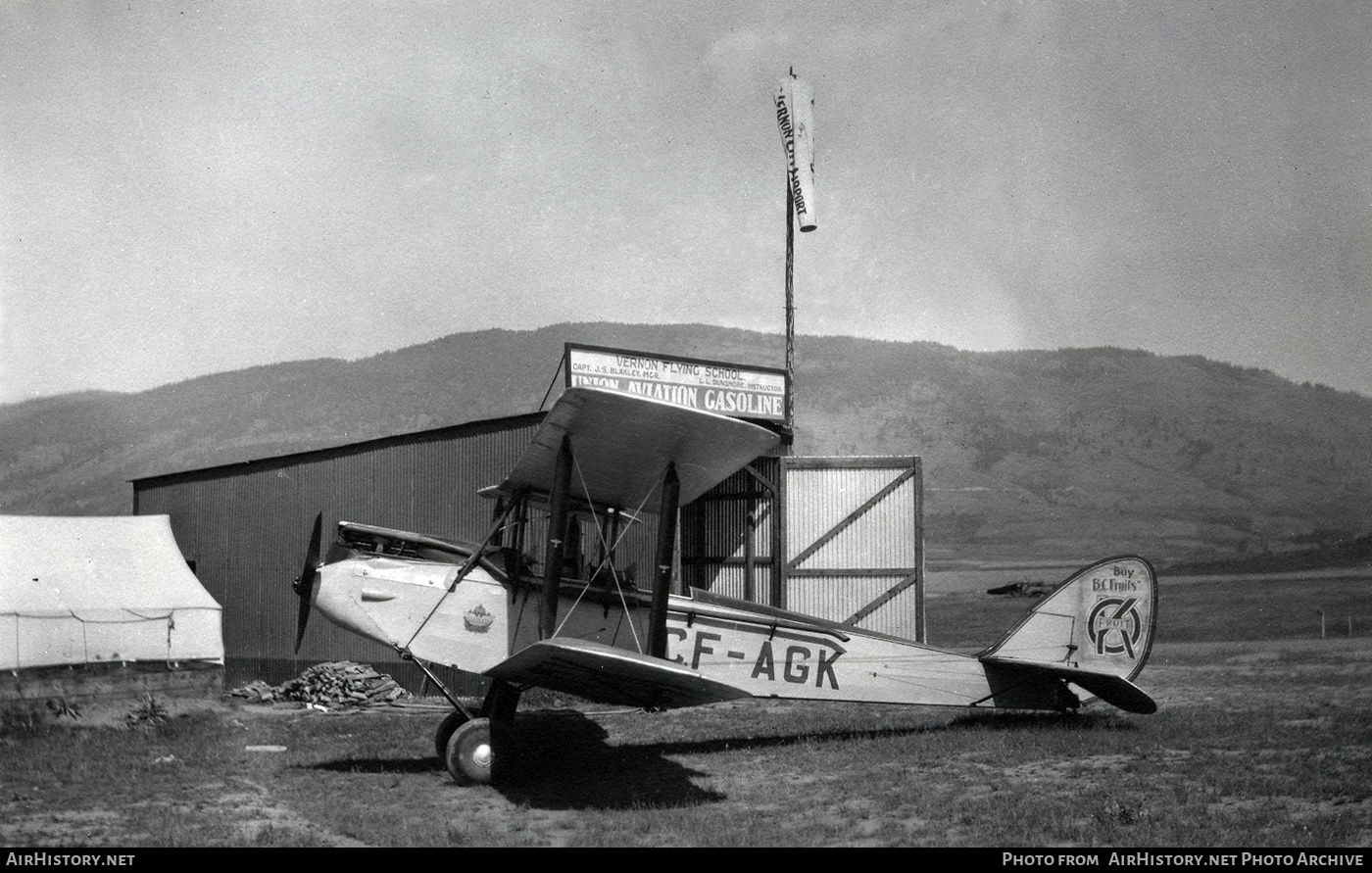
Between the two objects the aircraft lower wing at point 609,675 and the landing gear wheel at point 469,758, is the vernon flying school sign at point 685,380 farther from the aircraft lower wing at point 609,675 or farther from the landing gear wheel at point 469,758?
the landing gear wheel at point 469,758

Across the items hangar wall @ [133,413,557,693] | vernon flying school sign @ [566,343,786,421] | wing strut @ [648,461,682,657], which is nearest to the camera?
wing strut @ [648,461,682,657]

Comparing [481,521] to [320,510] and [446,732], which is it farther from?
[446,732]

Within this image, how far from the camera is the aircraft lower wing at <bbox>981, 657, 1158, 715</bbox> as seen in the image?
9.36 meters

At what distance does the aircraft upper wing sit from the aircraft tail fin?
12.8 feet

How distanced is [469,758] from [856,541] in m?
9.34

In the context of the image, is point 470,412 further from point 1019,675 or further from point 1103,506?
point 1019,675

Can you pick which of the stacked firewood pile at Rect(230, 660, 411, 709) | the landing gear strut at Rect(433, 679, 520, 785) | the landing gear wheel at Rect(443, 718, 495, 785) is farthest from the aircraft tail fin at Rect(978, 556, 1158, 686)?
the stacked firewood pile at Rect(230, 660, 411, 709)

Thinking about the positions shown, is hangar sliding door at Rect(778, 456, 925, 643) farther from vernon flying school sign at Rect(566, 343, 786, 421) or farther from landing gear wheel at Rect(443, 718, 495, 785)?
landing gear wheel at Rect(443, 718, 495, 785)

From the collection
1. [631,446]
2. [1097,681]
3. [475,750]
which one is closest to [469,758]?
[475,750]

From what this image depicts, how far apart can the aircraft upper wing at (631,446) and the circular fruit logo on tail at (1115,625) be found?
14.1 feet

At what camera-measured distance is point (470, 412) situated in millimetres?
101500
